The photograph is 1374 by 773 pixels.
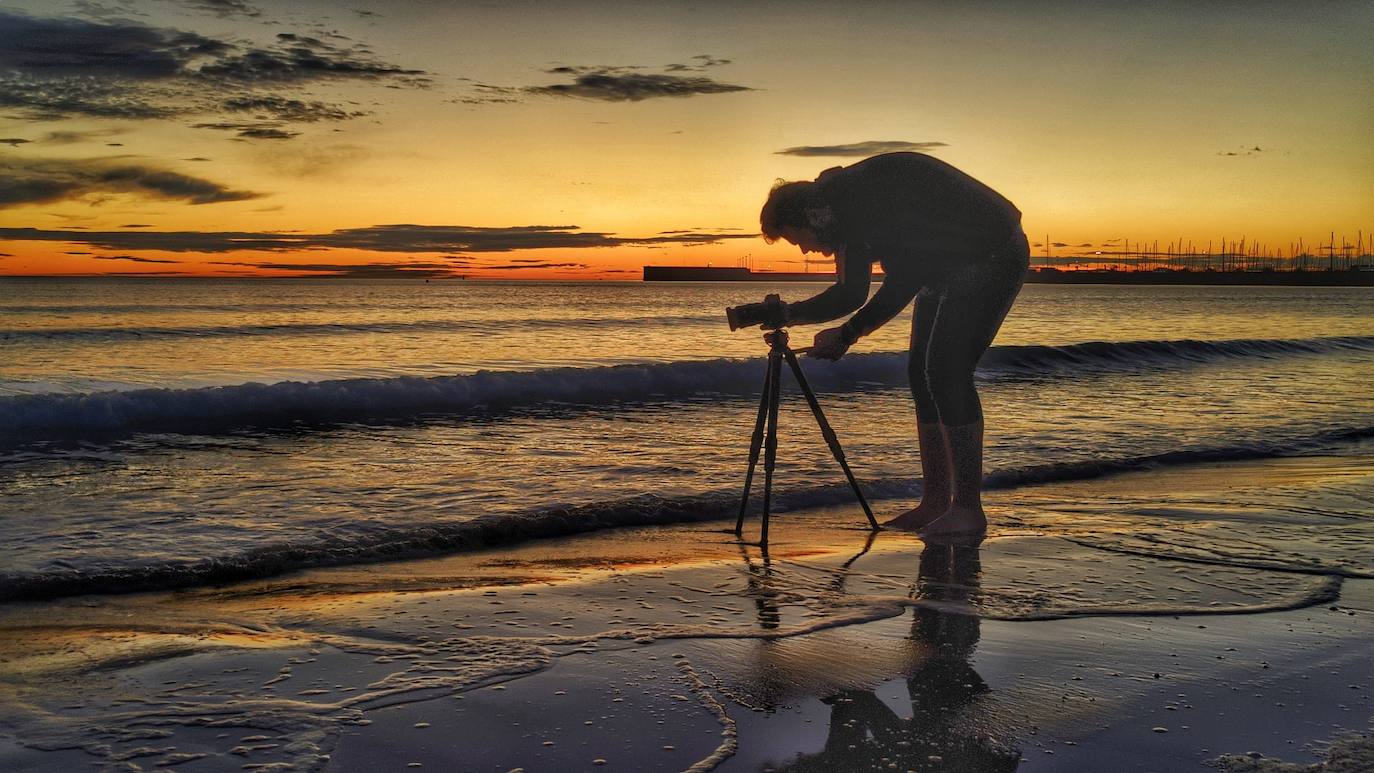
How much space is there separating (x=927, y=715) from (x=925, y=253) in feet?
8.26

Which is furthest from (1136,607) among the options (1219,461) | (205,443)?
(205,443)

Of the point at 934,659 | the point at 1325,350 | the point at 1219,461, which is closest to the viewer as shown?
the point at 934,659

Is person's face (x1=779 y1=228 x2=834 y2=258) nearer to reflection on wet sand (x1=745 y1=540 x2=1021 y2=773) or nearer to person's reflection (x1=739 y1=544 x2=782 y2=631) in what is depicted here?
person's reflection (x1=739 y1=544 x2=782 y2=631)

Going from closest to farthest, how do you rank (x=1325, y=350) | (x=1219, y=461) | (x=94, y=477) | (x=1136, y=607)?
(x=1136, y=607) → (x=94, y=477) → (x=1219, y=461) → (x=1325, y=350)

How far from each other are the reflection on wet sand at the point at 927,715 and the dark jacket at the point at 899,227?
153cm

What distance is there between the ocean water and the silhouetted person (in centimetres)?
138

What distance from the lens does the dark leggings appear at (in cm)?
446

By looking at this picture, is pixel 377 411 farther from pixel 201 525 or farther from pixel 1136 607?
pixel 1136 607

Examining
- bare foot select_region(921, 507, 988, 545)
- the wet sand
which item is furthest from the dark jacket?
the wet sand

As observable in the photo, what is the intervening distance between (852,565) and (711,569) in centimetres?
61

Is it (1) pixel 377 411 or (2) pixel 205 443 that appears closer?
(2) pixel 205 443

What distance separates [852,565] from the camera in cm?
418

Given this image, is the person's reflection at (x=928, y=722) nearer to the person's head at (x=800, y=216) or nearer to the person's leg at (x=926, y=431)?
the person's leg at (x=926, y=431)

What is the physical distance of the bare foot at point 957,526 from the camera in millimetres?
4688
